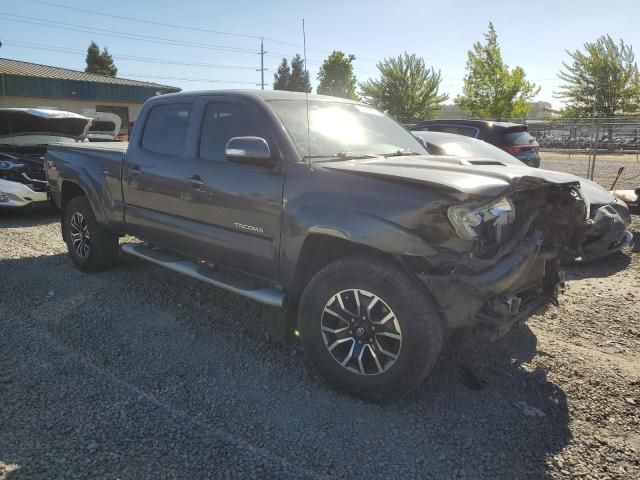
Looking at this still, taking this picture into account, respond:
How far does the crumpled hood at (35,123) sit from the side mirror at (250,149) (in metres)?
7.09

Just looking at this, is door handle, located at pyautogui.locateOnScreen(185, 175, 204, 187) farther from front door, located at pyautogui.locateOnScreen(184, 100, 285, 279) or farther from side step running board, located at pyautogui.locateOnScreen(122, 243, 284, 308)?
side step running board, located at pyautogui.locateOnScreen(122, 243, 284, 308)

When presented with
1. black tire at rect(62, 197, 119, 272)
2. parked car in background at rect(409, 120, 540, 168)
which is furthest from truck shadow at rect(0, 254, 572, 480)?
parked car in background at rect(409, 120, 540, 168)

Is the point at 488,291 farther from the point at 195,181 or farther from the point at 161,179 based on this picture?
the point at 161,179

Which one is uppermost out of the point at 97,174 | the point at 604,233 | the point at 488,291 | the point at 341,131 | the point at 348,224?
the point at 341,131

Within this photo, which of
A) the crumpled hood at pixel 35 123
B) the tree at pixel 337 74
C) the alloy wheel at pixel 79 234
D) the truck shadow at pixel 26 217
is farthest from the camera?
the tree at pixel 337 74

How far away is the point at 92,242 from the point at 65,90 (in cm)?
2703

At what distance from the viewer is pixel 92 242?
5.36m

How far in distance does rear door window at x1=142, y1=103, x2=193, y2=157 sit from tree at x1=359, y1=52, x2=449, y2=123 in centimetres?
3528

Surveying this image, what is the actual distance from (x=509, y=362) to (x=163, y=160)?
10.8 ft

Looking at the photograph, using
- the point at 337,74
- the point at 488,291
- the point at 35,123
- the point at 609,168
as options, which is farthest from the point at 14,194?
the point at 337,74

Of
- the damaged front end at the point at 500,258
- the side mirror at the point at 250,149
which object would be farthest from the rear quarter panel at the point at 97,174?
the damaged front end at the point at 500,258

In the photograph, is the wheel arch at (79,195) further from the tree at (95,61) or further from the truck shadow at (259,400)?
the tree at (95,61)

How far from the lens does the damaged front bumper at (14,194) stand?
7906mm

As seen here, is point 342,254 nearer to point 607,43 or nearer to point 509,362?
point 509,362
